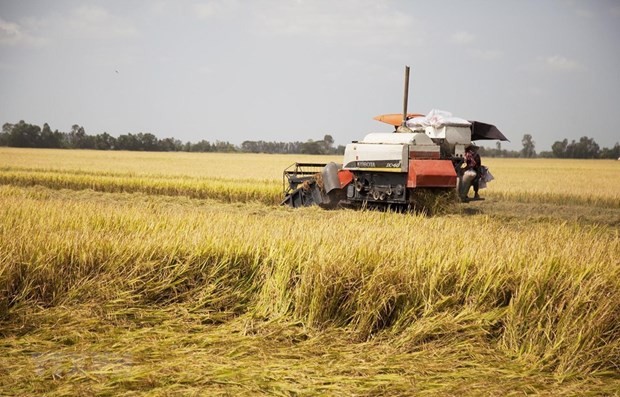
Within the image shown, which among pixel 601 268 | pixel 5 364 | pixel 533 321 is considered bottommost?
pixel 5 364

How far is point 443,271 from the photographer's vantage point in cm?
542

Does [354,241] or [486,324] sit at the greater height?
[354,241]

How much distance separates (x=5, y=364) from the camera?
14.5ft

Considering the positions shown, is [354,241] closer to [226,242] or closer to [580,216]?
[226,242]

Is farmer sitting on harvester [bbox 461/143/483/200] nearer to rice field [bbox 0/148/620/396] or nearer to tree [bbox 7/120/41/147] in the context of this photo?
rice field [bbox 0/148/620/396]

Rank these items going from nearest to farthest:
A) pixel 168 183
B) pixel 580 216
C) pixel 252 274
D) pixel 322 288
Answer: pixel 322 288
pixel 252 274
pixel 580 216
pixel 168 183

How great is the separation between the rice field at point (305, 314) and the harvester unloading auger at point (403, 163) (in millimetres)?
5429

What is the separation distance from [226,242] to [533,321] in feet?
9.40

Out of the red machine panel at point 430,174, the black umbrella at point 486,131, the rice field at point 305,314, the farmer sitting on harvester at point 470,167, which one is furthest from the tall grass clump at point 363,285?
the black umbrella at point 486,131

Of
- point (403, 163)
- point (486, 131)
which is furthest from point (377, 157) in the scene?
point (486, 131)

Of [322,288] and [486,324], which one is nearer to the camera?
[486,324]

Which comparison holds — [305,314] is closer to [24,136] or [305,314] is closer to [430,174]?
[430,174]

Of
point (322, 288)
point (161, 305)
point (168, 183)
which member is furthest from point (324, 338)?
point (168, 183)

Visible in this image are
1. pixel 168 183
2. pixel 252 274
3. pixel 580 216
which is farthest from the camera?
pixel 168 183
